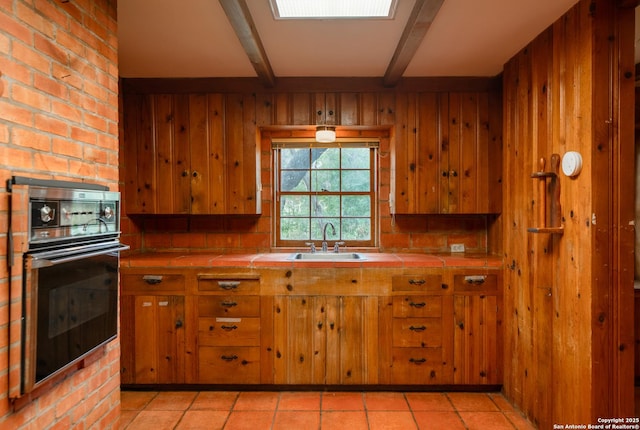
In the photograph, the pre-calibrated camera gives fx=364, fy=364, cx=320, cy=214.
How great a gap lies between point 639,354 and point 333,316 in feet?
7.68

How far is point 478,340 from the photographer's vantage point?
260 cm

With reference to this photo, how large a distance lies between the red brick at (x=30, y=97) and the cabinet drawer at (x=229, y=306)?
5.25ft

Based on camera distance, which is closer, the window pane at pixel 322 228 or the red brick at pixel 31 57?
the red brick at pixel 31 57

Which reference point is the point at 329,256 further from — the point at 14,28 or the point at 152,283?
the point at 14,28

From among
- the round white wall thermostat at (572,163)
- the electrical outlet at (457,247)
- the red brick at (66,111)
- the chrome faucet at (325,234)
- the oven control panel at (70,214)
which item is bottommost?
the electrical outlet at (457,247)

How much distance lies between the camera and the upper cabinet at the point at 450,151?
2.95 m

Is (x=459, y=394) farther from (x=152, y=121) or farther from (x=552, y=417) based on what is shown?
(x=152, y=121)

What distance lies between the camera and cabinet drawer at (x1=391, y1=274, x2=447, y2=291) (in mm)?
2594

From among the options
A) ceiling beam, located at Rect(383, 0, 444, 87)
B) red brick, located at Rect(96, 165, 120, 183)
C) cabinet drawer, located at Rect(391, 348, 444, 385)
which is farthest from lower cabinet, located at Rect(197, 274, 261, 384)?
ceiling beam, located at Rect(383, 0, 444, 87)

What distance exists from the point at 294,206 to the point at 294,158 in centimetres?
44

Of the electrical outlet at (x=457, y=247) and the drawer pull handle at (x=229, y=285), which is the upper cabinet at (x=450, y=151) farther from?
the drawer pull handle at (x=229, y=285)

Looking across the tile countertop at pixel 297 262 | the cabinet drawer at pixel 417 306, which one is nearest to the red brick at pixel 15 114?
the tile countertop at pixel 297 262

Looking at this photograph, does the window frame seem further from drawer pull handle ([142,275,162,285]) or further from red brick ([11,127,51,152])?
red brick ([11,127,51,152])

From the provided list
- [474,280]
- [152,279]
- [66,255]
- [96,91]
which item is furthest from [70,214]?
[474,280]
